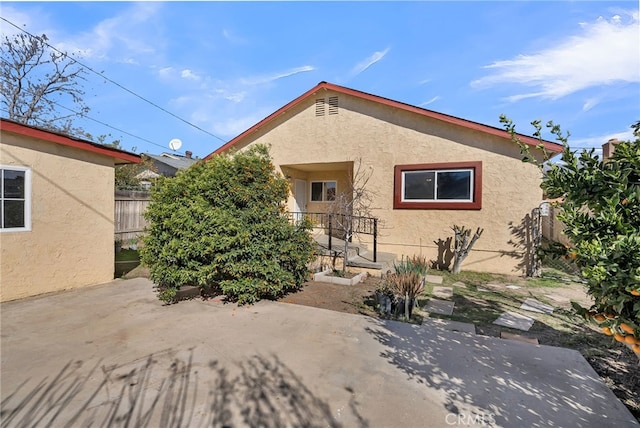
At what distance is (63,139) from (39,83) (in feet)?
58.2

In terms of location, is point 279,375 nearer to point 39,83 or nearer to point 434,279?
point 434,279

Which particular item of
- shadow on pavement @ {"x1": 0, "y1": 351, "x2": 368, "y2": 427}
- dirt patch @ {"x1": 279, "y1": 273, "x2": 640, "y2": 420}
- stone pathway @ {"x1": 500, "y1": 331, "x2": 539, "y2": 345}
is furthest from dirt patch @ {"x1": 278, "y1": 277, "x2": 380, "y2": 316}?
shadow on pavement @ {"x1": 0, "y1": 351, "x2": 368, "y2": 427}

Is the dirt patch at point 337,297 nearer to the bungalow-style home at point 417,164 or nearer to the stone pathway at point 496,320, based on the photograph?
the stone pathway at point 496,320

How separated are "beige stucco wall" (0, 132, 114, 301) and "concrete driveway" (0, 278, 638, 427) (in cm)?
117

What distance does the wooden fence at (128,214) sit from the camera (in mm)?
10641

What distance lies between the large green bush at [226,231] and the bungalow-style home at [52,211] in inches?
66.5

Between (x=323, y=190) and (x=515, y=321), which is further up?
(x=323, y=190)

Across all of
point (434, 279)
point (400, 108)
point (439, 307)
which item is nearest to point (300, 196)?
point (400, 108)

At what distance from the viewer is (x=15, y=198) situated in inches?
207

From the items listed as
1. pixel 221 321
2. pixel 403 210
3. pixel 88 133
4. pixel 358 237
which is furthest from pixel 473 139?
pixel 88 133

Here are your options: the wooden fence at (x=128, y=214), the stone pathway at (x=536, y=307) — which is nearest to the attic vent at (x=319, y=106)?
the wooden fence at (x=128, y=214)

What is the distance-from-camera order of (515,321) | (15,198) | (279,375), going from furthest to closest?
1. (15,198)
2. (515,321)
3. (279,375)

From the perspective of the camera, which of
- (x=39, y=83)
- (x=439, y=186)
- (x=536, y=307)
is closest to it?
(x=536, y=307)

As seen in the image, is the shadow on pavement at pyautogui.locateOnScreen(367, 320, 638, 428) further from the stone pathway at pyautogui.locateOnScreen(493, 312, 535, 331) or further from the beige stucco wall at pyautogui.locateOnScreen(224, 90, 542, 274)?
the beige stucco wall at pyautogui.locateOnScreen(224, 90, 542, 274)
